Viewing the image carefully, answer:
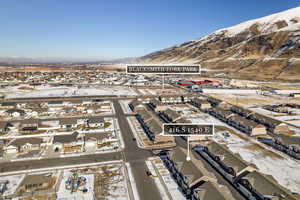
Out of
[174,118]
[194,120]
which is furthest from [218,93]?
[174,118]

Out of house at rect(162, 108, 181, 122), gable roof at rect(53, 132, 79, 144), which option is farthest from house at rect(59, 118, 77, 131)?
house at rect(162, 108, 181, 122)

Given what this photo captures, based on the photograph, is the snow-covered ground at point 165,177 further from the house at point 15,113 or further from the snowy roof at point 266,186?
the house at point 15,113

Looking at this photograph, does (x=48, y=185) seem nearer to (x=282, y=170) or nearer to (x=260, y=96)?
(x=282, y=170)

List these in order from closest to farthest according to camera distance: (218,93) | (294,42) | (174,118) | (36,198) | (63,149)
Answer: (36,198)
(63,149)
(174,118)
(218,93)
(294,42)

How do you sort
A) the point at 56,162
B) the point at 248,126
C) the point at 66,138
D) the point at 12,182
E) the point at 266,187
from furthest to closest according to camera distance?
the point at 248,126, the point at 66,138, the point at 56,162, the point at 12,182, the point at 266,187

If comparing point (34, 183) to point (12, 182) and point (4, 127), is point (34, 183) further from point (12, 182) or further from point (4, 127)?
point (4, 127)

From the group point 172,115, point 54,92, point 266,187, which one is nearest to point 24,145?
point 172,115

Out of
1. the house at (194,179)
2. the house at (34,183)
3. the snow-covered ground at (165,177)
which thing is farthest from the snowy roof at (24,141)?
the house at (194,179)

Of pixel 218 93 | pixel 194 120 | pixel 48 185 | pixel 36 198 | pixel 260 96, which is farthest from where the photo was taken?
pixel 218 93
